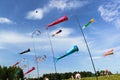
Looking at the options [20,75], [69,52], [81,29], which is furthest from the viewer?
[20,75]

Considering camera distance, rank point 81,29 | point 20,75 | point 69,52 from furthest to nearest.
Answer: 1. point 20,75
2. point 81,29
3. point 69,52

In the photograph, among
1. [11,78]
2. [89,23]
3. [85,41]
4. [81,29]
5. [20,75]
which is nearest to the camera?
[85,41]

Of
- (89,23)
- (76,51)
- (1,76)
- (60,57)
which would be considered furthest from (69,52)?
(1,76)

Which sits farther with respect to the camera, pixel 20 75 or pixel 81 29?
pixel 20 75

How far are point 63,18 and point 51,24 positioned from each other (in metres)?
1.64

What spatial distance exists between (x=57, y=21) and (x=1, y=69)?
114 m

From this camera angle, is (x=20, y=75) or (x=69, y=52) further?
(x=20, y=75)

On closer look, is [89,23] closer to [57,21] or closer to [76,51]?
[57,21]

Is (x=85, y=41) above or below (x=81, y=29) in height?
below

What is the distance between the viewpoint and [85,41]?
808 inches

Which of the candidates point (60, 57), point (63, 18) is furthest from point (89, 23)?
point (60, 57)

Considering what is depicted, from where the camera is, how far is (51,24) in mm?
22266

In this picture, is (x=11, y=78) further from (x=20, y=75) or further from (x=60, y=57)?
(x=60, y=57)

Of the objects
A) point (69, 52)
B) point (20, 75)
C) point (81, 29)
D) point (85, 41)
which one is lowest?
point (69, 52)
